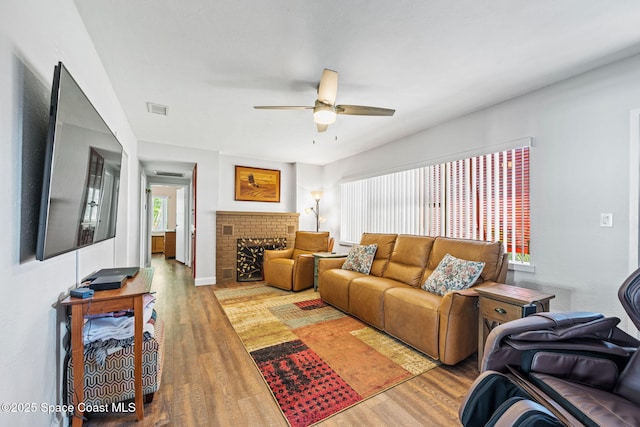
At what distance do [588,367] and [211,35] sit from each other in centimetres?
277

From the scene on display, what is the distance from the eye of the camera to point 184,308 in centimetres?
353

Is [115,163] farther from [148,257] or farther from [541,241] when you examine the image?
[148,257]

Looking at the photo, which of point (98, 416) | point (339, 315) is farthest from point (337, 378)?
point (98, 416)

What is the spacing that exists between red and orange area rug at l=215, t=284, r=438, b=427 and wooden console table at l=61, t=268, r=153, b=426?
86cm

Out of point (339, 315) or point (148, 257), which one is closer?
point (339, 315)

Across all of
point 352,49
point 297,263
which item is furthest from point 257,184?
point 352,49

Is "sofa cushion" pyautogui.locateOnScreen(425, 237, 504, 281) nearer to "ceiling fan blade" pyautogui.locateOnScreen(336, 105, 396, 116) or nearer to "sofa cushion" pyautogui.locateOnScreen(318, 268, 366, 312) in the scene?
"sofa cushion" pyautogui.locateOnScreen(318, 268, 366, 312)

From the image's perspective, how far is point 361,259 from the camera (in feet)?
11.6

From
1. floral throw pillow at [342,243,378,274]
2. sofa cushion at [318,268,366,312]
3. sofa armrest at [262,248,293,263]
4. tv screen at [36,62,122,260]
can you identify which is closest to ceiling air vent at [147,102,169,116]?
tv screen at [36,62,122,260]

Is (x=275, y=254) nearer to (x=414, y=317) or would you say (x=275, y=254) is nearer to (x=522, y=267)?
(x=414, y=317)

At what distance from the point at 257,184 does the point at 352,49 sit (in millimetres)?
3918

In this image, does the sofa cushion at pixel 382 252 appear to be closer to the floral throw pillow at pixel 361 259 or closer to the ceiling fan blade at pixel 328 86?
the floral throw pillow at pixel 361 259

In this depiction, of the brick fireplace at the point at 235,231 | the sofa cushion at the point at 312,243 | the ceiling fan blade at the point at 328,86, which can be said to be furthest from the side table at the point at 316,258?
the ceiling fan blade at the point at 328,86

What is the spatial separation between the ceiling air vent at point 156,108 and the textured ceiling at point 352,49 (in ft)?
0.33
